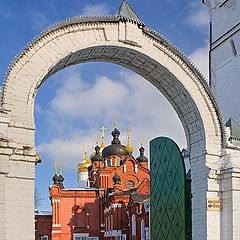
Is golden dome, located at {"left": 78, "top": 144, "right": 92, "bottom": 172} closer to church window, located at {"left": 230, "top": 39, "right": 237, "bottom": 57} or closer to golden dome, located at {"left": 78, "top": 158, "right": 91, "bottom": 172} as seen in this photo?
golden dome, located at {"left": 78, "top": 158, "right": 91, "bottom": 172}

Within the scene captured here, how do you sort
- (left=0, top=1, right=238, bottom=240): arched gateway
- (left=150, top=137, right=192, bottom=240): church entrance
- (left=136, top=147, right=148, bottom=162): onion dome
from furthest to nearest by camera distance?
1. (left=136, top=147, right=148, bottom=162): onion dome
2. (left=150, top=137, right=192, bottom=240): church entrance
3. (left=0, top=1, right=238, bottom=240): arched gateway

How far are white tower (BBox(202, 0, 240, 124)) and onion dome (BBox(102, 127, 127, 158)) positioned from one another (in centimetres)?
2471

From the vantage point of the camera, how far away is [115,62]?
9.36 metres

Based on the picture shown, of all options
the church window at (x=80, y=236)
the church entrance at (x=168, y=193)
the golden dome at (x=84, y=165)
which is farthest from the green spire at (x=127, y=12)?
the golden dome at (x=84, y=165)

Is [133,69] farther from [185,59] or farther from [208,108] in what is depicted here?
[208,108]

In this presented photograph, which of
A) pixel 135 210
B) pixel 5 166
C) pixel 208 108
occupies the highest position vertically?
pixel 208 108

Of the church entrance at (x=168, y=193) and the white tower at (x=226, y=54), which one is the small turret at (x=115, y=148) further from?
the church entrance at (x=168, y=193)

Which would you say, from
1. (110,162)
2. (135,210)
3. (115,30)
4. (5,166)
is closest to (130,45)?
(115,30)

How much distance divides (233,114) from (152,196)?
528cm

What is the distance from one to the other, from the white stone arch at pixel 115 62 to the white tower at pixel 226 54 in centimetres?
524

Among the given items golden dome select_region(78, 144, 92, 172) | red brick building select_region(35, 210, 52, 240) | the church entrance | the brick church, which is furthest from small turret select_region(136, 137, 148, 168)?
the church entrance

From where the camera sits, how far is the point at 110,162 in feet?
132

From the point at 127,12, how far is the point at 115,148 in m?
32.3

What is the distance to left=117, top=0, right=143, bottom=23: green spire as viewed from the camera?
8671mm
